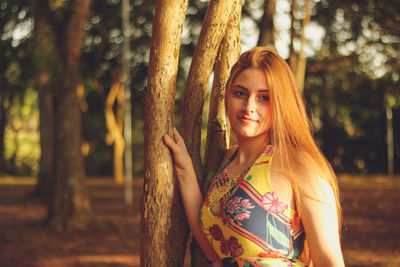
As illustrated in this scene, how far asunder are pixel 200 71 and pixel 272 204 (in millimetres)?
777

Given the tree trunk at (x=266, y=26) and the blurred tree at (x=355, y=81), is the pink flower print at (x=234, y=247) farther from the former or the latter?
the blurred tree at (x=355, y=81)

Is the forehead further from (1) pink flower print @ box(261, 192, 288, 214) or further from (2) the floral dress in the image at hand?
(1) pink flower print @ box(261, 192, 288, 214)

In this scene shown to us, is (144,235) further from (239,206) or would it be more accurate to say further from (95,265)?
(95,265)

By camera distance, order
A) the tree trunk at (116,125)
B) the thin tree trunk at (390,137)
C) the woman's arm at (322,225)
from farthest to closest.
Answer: the tree trunk at (116,125)
the thin tree trunk at (390,137)
the woman's arm at (322,225)

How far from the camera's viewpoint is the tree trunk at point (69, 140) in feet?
30.0

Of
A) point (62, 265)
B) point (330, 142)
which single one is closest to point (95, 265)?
point (62, 265)

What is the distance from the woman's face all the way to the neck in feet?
0.18

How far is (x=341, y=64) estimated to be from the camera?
53.7 feet

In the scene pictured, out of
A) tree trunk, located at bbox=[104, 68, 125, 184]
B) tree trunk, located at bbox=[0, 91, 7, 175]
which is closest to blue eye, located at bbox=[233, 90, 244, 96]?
tree trunk, located at bbox=[104, 68, 125, 184]

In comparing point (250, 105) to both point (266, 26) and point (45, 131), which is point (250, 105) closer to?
point (266, 26)

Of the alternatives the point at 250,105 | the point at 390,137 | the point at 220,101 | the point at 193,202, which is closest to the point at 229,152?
the point at 220,101

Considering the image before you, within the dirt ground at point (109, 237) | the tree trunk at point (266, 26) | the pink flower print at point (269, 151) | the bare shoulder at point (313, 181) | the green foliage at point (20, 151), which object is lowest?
the dirt ground at point (109, 237)

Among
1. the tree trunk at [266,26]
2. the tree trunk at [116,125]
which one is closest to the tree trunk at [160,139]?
the tree trunk at [266,26]

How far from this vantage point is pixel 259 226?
6.55 feet
